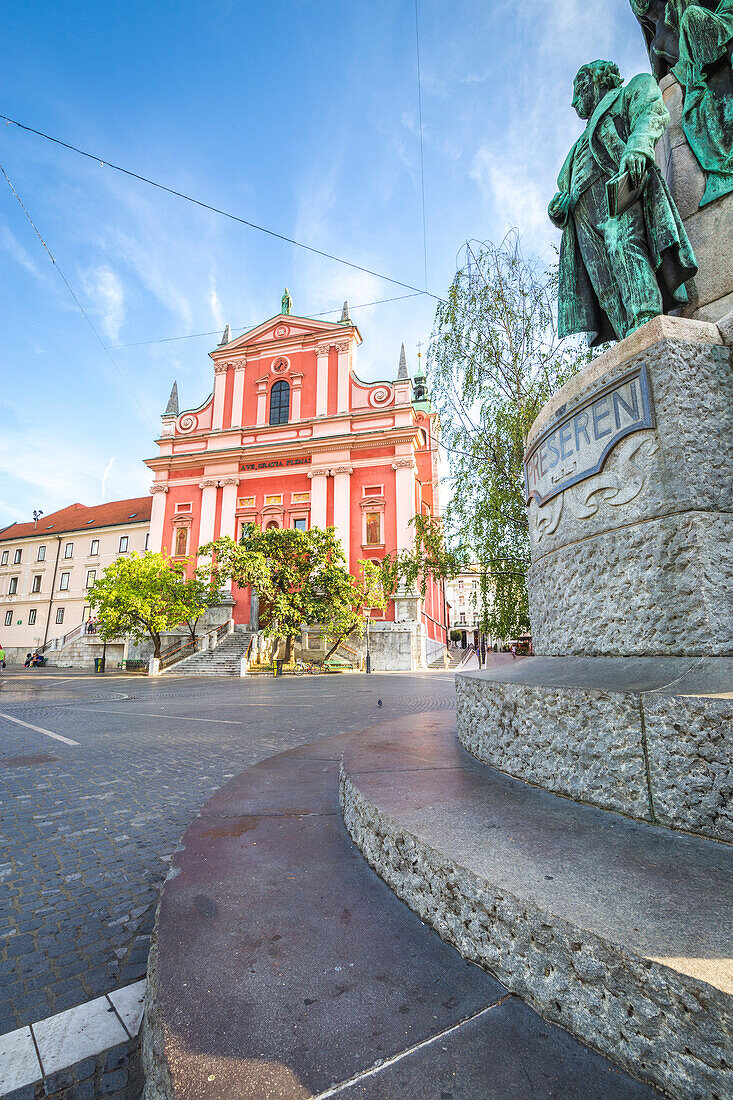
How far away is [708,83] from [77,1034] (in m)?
5.27

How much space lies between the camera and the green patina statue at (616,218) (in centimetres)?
272

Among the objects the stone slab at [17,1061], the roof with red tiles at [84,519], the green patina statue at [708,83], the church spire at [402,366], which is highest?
the church spire at [402,366]

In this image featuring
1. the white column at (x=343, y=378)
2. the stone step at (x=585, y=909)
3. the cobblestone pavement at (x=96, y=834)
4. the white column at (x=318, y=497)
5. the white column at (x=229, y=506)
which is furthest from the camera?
the white column at (x=343, y=378)

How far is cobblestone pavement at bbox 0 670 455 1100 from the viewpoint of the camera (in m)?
1.51

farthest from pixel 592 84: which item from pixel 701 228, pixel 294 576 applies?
pixel 294 576

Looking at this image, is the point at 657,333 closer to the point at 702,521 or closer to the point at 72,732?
the point at 702,521

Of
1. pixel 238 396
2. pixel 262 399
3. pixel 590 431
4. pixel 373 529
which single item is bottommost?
pixel 590 431

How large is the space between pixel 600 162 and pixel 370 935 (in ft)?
12.6

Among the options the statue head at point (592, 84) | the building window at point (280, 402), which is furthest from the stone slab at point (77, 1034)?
the building window at point (280, 402)

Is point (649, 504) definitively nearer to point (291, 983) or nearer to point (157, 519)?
point (291, 983)

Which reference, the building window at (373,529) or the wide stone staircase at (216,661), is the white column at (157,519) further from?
the building window at (373,529)

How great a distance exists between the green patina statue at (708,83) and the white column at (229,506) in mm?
26958

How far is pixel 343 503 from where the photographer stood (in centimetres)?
2731

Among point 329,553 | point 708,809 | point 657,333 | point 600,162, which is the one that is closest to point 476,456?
point 600,162
